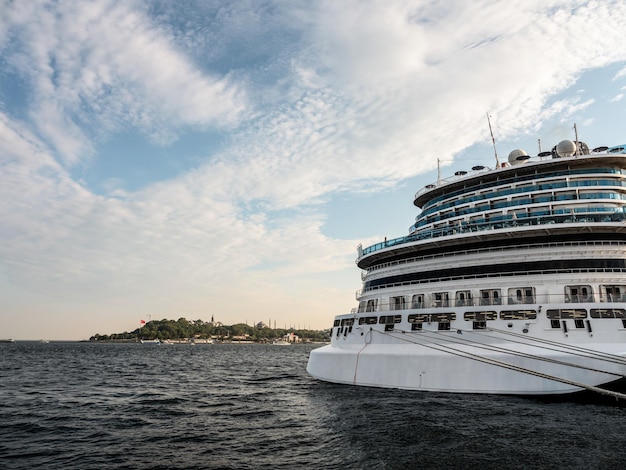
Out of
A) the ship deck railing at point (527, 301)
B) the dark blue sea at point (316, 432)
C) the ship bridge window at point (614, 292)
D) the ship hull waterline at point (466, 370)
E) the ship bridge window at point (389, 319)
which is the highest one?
the ship bridge window at point (614, 292)

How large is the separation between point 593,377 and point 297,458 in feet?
48.9

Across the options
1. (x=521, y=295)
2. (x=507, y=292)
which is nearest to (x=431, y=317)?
(x=507, y=292)

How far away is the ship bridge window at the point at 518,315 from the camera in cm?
2258

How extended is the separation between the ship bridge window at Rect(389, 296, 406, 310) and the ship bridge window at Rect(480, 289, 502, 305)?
524 cm

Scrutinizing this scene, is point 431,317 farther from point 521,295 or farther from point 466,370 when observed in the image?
point 521,295

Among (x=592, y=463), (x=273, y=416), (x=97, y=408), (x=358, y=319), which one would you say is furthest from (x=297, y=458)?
(x=358, y=319)

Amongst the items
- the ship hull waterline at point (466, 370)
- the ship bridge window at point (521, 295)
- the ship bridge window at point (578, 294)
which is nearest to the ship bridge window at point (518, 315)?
the ship bridge window at point (521, 295)

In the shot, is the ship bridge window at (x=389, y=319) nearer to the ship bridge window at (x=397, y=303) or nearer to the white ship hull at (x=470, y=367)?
the white ship hull at (x=470, y=367)

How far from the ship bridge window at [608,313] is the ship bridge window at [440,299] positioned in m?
7.67

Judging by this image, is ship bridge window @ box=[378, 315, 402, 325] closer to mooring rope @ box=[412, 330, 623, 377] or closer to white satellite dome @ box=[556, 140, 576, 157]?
mooring rope @ box=[412, 330, 623, 377]

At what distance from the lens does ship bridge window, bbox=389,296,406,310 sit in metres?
28.8

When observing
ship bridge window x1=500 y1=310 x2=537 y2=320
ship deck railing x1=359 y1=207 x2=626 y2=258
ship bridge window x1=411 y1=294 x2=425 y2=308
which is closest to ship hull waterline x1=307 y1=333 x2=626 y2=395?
ship bridge window x1=500 y1=310 x2=537 y2=320

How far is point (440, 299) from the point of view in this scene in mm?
27156

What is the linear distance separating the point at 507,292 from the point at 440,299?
4.05 meters
